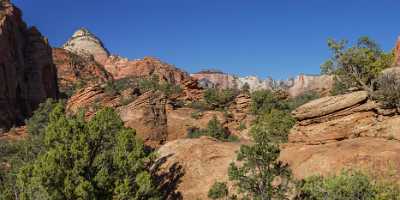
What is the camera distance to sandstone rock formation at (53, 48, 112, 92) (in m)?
133

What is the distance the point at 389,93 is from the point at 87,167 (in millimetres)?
22899

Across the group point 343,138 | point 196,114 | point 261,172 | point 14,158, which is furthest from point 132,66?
A: point 261,172

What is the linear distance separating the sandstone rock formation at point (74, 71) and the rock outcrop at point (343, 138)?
10439 centimetres

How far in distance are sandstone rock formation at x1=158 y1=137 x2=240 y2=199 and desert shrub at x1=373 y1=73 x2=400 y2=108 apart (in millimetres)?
12189

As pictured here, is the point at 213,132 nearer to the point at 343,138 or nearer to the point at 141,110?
the point at 141,110

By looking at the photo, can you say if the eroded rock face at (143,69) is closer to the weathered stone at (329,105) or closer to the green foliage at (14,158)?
the green foliage at (14,158)

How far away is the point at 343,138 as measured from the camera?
33281 mm

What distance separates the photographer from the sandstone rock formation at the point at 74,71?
13312cm

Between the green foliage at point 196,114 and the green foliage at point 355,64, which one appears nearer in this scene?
the green foliage at point 355,64

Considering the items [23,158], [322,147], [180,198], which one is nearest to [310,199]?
[322,147]

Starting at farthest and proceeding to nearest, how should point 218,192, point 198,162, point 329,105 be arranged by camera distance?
1. point 198,162
2. point 329,105
3. point 218,192

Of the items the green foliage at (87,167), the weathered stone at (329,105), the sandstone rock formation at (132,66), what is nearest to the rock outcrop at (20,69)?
the sandstone rock formation at (132,66)

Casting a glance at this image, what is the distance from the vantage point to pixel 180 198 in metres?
31.9

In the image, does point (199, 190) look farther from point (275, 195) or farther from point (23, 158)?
point (23, 158)
